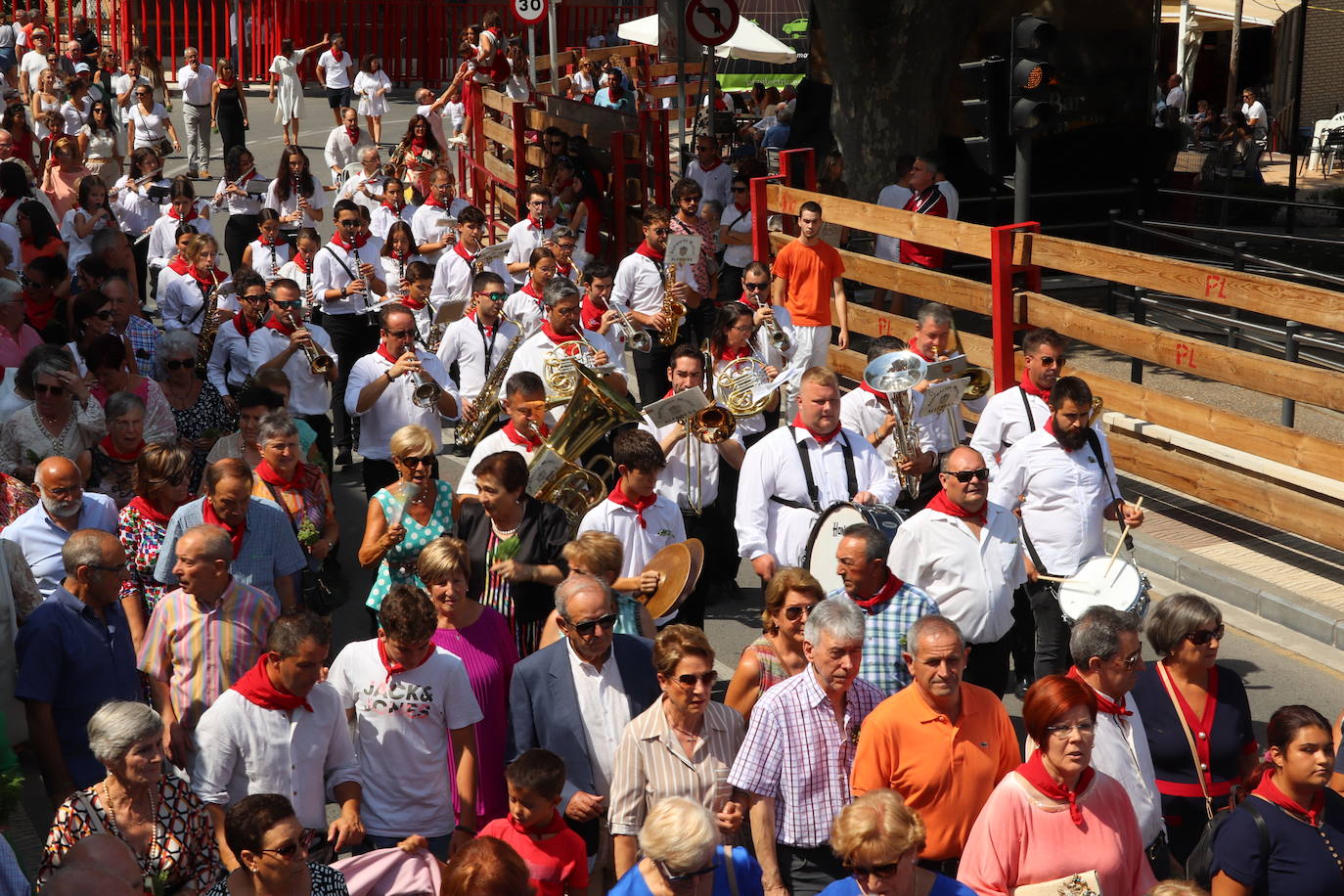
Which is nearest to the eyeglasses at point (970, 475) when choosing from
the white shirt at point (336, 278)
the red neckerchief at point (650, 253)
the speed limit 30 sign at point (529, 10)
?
the red neckerchief at point (650, 253)

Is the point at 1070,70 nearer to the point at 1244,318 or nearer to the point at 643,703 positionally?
the point at 1244,318

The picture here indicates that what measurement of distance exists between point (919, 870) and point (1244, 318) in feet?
39.6

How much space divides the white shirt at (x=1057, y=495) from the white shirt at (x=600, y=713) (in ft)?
8.97

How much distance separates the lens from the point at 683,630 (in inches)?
210

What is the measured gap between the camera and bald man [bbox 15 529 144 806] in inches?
236

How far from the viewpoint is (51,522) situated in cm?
684

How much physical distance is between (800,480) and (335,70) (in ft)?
76.2

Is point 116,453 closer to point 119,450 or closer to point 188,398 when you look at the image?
point 119,450

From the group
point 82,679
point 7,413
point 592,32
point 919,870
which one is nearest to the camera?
point 919,870

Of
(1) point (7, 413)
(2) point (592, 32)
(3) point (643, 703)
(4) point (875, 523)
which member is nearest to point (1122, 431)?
(4) point (875, 523)

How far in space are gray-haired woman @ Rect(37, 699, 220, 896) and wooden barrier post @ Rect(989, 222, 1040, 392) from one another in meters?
7.54

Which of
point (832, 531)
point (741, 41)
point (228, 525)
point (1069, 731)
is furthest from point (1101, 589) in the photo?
point (741, 41)

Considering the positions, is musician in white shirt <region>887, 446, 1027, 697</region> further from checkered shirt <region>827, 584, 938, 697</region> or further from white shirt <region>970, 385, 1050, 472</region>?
white shirt <region>970, 385, 1050, 472</region>

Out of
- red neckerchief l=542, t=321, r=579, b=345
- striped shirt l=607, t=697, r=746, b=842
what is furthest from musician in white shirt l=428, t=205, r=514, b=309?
striped shirt l=607, t=697, r=746, b=842
